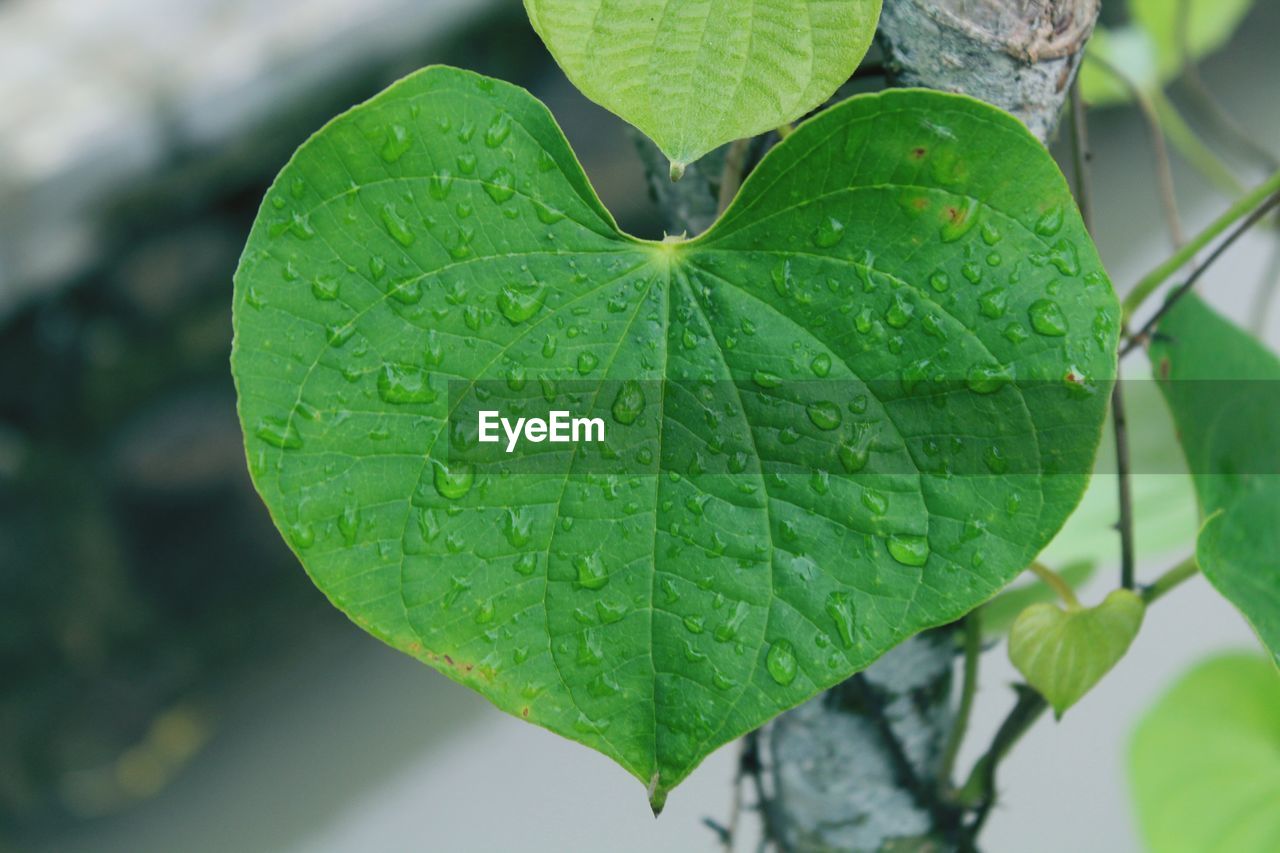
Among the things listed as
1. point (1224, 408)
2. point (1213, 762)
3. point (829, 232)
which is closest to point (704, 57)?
point (829, 232)

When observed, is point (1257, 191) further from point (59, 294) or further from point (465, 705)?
point (465, 705)

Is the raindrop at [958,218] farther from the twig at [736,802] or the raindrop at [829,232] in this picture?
the twig at [736,802]

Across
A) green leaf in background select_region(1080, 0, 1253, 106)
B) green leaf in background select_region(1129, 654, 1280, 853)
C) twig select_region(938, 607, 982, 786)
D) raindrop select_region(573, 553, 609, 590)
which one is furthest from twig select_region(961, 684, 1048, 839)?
green leaf in background select_region(1080, 0, 1253, 106)

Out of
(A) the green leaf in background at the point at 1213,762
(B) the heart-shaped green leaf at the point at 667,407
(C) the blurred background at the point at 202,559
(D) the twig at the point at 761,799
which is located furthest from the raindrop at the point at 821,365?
(C) the blurred background at the point at 202,559

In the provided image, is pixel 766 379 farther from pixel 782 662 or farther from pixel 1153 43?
pixel 1153 43

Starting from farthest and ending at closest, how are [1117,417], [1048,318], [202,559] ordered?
[202,559]
[1117,417]
[1048,318]

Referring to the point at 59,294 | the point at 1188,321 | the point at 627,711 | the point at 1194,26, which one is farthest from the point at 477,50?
the point at 627,711
